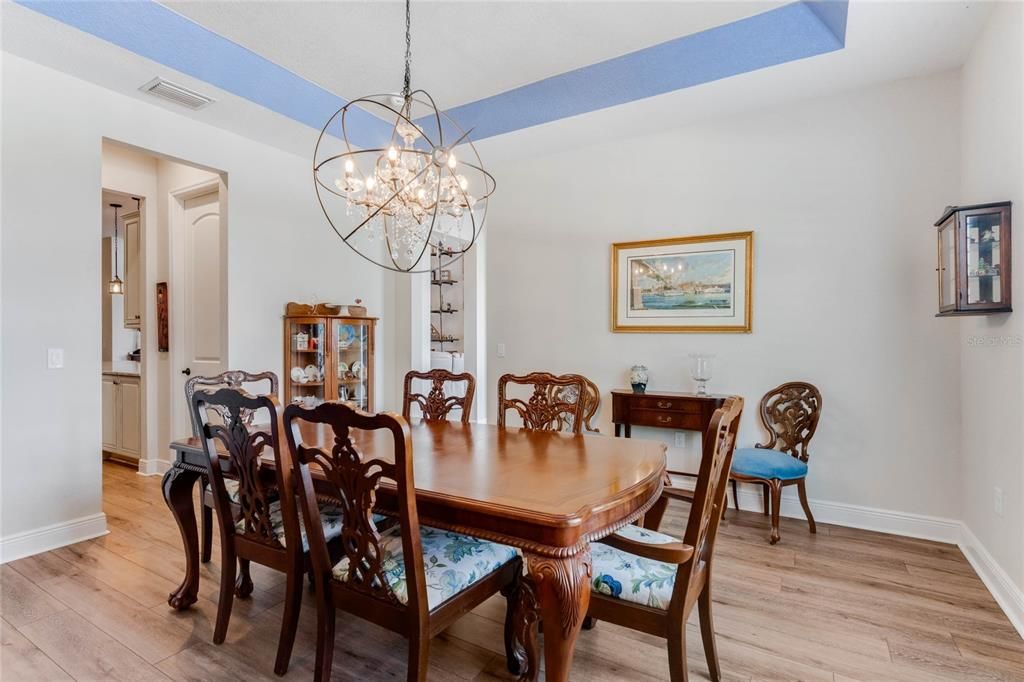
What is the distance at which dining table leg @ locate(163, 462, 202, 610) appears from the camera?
2.19m

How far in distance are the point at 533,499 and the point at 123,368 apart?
5326 mm

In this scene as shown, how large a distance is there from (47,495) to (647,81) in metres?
4.30

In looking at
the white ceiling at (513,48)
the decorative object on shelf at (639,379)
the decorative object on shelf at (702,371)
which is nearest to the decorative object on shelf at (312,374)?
the white ceiling at (513,48)

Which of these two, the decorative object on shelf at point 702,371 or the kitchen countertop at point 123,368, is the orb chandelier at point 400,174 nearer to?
the decorative object on shelf at point 702,371

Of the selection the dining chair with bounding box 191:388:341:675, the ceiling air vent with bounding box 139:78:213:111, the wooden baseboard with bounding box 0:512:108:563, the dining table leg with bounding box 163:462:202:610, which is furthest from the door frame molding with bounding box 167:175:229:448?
the dining chair with bounding box 191:388:341:675

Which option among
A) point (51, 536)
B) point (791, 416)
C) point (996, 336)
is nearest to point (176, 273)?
point (51, 536)

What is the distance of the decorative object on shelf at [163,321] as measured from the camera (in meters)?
4.35

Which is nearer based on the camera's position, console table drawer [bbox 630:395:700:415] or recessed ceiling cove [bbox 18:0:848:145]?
recessed ceiling cove [bbox 18:0:848:145]

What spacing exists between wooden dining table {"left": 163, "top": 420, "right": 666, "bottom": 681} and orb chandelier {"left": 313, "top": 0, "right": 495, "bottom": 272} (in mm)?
892

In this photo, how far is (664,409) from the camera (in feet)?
11.7

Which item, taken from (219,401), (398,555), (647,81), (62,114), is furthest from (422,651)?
(62,114)

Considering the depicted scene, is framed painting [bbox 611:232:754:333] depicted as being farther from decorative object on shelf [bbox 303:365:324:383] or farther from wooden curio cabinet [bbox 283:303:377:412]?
decorative object on shelf [bbox 303:365:324:383]

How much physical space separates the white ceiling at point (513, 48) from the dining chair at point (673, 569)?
2233mm

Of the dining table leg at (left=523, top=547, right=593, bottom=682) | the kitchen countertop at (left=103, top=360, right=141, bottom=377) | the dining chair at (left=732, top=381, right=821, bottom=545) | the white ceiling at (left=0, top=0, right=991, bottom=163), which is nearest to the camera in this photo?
the dining table leg at (left=523, top=547, right=593, bottom=682)
